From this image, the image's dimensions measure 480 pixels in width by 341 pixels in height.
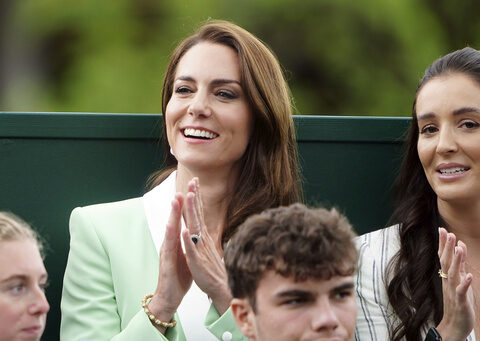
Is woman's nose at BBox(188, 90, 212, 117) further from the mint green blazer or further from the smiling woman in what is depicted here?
the smiling woman

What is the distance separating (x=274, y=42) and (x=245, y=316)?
5179mm

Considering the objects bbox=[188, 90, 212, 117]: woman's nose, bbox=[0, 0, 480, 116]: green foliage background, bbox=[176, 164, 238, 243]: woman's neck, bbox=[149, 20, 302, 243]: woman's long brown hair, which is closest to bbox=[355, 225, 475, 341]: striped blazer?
bbox=[149, 20, 302, 243]: woman's long brown hair

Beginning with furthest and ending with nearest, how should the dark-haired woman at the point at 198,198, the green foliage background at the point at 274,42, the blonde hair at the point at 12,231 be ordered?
the green foliage background at the point at 274,42
the dark-haired woman at the point at 198,198
the blonde hair at the point at 12,231

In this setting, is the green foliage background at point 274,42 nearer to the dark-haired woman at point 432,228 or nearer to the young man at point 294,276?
the dark-haired woman at point 432,228

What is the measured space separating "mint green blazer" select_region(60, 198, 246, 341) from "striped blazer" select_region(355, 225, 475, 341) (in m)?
0.55

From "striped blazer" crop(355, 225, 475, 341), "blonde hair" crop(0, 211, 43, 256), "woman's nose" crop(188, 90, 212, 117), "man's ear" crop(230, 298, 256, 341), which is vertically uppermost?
"woman's nose" crop(188, 90, 212, 117)

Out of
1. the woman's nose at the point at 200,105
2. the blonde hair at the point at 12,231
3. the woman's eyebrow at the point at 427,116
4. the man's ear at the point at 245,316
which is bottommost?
the man's ear at the point at 245,316

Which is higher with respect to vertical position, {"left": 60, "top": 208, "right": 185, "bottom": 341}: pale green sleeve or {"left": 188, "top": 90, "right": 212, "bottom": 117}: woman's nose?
{"left": 188, "top": 90, "right": 212, "bottom": 117}: woman's nose

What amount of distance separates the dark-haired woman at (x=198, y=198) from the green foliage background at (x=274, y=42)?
3751 mm

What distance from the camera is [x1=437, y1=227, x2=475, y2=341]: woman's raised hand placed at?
3299 millimetres

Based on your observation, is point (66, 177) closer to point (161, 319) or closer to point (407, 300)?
point (161, 319)

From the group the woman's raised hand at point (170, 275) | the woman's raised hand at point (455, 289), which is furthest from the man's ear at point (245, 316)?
the woman's raised hand at point (455, 289)

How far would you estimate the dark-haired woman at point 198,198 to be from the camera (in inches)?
134

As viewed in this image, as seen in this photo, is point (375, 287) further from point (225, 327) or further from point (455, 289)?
point (225, 327)
